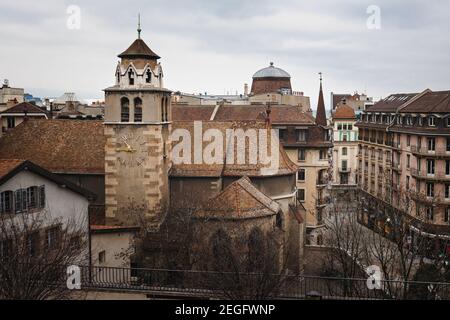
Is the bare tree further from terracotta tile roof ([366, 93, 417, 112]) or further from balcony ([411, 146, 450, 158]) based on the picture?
terracotta tile roof ([366, 93, 417, 112])

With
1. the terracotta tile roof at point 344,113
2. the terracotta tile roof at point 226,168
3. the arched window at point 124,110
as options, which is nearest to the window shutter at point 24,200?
the arched window at point 124,110

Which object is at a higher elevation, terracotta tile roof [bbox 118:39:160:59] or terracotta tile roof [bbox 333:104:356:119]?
terracotta tile roof [bbox 118:39:160:59]

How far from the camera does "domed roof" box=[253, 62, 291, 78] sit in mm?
98375

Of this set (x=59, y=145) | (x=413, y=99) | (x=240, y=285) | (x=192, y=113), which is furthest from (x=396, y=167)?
(x=240, y=285)

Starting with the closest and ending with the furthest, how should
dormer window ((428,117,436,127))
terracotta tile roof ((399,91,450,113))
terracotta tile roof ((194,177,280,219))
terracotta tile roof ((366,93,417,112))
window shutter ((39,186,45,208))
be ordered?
window shutter ((39,186,45,208))
terracotta tile roof ((194,177,280,219))
terracotta tile roof ((399,91,450,113))
dormer window ((428,117,436,127))
terracotta tile roof ((366,93,417,112))

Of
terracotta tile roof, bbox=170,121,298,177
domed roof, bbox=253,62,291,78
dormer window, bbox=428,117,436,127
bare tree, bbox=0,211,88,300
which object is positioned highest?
domed roof, bbox=253,62,291,78

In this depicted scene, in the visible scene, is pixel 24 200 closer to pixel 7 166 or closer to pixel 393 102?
pixel 7 166

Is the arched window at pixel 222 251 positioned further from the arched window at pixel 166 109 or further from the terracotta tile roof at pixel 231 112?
the terracotta tile roof at pixel 231 112

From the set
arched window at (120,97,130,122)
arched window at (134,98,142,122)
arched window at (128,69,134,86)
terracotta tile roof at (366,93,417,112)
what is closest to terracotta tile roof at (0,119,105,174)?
arched window at (120,97,130,122)

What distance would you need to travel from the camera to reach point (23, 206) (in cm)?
2770

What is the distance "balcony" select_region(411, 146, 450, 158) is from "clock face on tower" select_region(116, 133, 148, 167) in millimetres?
31673

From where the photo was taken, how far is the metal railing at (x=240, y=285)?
22.3m

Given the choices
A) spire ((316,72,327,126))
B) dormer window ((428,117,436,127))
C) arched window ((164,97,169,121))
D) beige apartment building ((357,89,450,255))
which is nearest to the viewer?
arched window ((164,97,169,121))
